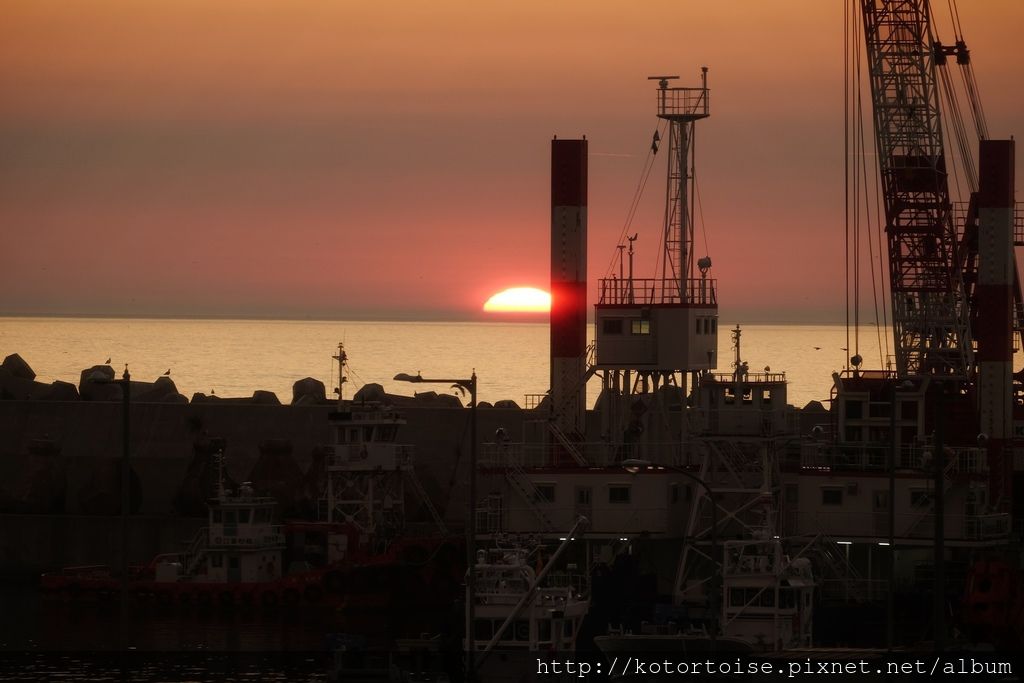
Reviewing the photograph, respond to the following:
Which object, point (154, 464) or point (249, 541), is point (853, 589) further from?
point (154, 464)

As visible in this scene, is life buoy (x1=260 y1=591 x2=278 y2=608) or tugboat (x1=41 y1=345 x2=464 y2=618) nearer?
tugboat (x1=41 y1=345 x2=464 y2=618)

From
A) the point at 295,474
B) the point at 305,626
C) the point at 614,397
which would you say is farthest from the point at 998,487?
the point at 295,474

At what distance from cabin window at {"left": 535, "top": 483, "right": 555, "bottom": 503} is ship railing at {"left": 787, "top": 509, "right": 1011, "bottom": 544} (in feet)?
27.1

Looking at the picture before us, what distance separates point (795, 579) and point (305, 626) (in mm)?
23190

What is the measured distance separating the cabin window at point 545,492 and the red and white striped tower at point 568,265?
580 centimetres

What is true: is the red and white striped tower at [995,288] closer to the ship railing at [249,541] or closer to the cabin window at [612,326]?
the cabin window at [612,326]

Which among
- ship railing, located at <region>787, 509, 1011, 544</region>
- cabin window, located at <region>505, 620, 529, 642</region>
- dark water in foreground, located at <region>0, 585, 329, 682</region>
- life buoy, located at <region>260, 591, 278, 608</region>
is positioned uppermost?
ship railing, located at <region>787, 509, 1011, 544</region>

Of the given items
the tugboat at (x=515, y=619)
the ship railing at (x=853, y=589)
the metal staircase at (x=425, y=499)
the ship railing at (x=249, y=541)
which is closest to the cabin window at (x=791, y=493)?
the ship railing at (x=853, y=589)

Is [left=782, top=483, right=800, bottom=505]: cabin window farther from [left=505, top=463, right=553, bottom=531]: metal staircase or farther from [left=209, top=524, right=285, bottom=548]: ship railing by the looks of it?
[left=209, top=524, right=285, bottom=548]: ship railing

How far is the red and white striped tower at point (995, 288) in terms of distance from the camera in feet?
275

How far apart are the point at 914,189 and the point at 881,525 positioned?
2097cm

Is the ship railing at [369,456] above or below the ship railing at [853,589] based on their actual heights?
above

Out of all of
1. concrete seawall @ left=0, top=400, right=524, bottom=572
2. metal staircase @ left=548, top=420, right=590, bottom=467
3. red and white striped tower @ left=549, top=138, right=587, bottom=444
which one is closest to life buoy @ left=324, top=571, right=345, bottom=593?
concrete seawall @ left=0, top=400, right=524, bottom=572

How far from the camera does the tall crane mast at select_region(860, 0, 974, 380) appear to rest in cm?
8831
